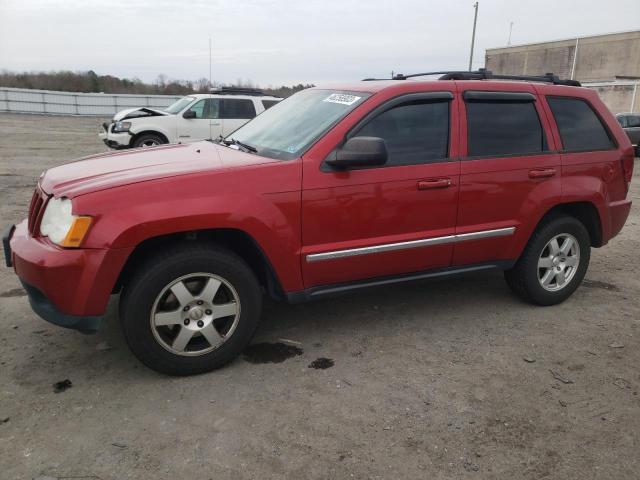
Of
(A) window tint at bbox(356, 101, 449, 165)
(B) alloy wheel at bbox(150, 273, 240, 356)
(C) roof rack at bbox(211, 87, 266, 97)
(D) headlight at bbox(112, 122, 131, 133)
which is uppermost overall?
(C) roof rack at bbox(211, 87, 266, 97)

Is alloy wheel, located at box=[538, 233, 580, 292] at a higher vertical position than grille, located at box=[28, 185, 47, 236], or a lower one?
lower

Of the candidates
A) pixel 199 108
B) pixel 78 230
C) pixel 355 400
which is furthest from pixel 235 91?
pixel 355 400

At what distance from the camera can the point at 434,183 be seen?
146 inches

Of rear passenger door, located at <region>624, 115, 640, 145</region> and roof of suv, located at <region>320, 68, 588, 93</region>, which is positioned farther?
rear passenger door, located at <region>624, 115, 640, 145</region>

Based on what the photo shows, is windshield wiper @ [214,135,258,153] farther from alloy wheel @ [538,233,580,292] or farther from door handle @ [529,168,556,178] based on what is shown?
alloy wheel @ [538,233,580,292]

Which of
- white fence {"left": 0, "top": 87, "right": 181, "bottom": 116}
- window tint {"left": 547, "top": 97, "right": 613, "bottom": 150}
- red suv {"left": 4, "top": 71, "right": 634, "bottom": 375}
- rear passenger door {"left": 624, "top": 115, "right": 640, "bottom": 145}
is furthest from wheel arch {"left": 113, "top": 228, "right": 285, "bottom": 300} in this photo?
white fence {"left": 0, "top": 87, "right": 181, "bottom": 116}

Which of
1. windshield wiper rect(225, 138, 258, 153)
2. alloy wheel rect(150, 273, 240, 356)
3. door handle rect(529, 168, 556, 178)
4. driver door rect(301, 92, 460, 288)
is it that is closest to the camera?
alloy wheel rect(150, 273, 240, 356)

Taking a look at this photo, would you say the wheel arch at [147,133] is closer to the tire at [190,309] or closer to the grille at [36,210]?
the grille at [36,210]

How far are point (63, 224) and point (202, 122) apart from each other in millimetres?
10061

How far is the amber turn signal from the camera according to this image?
113 inches

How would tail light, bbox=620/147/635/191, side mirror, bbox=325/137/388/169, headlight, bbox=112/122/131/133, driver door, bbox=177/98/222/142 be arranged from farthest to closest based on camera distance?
driver door, bbox=177/98/222/142, headlight, bbox=112/122/131/133, tail light, bbox=620/147/635/191, side mirror, bbox=325/137/388/169

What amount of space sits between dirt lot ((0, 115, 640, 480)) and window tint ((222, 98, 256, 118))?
29.5 ft

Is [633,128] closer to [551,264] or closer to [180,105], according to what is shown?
[180,105]

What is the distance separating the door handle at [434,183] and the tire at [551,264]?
3.49ft
